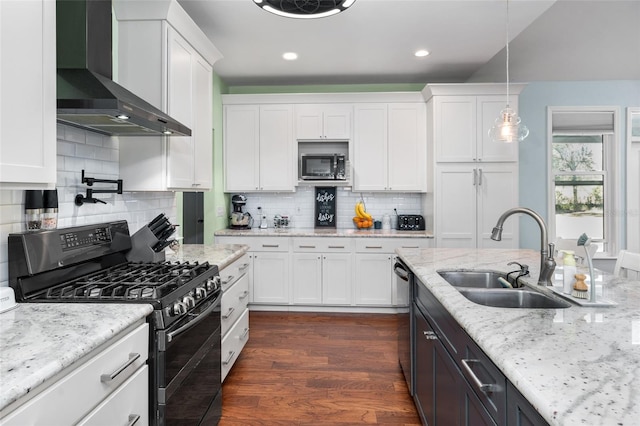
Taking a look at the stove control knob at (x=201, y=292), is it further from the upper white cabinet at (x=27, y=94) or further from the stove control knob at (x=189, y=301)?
the upper white cabinet at (x=27, y=94)

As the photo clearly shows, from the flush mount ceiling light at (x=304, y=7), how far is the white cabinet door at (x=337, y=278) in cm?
261

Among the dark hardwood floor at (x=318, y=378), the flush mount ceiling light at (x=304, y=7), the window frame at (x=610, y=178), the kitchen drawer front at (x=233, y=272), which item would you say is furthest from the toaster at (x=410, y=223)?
the flush mount ceiling light at (x=304, y=7)

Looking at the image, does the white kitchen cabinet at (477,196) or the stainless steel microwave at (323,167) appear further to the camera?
the stainless steel microwave at (323,167)

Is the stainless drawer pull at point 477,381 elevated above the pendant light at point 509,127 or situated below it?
below

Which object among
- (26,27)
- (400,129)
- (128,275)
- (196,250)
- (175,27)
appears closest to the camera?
(26,27)

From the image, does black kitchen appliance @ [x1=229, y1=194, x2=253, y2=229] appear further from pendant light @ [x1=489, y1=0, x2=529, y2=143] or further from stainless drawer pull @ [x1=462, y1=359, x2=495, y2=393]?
stainless drawer pull @ [x1=462, y1=359, x2=495, y2=393]

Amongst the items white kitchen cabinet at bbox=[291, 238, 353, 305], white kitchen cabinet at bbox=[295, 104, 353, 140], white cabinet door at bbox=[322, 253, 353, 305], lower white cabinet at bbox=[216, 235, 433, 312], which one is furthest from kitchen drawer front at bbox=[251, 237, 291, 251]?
white kitchen cabinet at bbox=[295, 104, 353, 140]

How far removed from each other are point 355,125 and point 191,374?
3.49 metres

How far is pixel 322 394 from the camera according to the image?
8.32 ft

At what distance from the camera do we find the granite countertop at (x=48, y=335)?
89cm

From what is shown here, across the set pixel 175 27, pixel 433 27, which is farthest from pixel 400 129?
pixel 175 27

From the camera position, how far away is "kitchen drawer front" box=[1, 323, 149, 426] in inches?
35.8

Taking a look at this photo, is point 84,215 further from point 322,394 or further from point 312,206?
point 312,206

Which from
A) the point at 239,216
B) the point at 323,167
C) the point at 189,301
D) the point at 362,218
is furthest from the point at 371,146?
the point at 189,301
